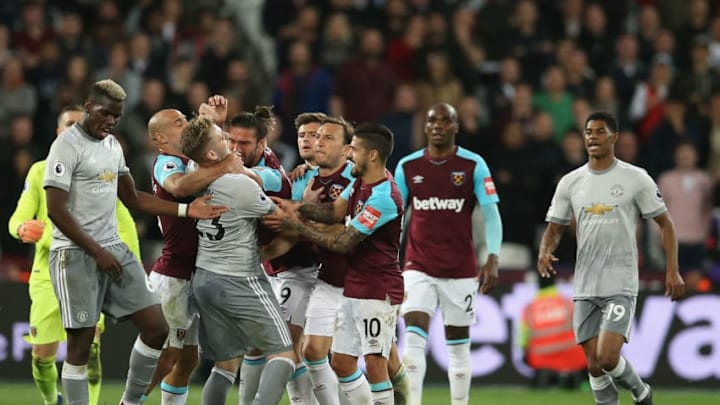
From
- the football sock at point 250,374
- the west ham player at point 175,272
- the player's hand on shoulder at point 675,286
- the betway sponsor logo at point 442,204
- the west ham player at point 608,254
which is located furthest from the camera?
the betway sponsor logo at point 442,204

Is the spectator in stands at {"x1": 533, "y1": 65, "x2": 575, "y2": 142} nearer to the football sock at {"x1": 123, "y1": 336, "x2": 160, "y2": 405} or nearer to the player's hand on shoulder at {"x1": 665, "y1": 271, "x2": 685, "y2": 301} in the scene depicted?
the player's hand on shoulder at {"x1": 665, "y1": 271, "x2": 685, "y2": 301}

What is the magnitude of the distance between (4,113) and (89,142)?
26.6ft

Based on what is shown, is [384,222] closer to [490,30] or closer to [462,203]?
[462,203]

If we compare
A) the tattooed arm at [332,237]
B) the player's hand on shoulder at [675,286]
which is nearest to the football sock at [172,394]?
the tattooed arm at [332,237]

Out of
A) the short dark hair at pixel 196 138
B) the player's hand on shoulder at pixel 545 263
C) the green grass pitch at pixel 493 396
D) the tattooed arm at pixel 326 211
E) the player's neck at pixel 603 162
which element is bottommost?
the green grass pitch at pixel 493 396

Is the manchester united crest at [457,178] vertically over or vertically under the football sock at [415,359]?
over

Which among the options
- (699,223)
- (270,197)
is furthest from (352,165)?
(699,223)

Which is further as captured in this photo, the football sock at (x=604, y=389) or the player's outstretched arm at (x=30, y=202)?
the player's outstretched arm at (x=30, y=202)

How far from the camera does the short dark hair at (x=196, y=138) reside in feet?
30.1

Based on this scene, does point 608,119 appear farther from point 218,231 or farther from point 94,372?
point 94,372

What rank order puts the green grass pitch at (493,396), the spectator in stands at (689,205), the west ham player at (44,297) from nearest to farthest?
the west ham player at (44,297) < the green grass pitch at (493,396) < the spectator in stands at (689,205)

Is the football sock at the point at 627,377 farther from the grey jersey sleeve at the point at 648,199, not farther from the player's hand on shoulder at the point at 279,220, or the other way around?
the player's hand on shoulder at the point at 279,220

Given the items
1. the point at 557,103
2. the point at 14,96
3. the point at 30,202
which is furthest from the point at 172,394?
the point at 557,103

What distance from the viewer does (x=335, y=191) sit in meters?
9.98
